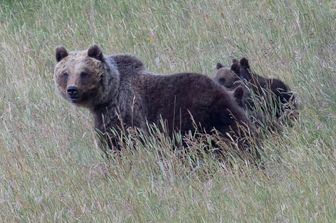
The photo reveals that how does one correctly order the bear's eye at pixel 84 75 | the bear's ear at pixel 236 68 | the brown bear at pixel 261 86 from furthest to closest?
the bear's ear at pixel 236 68 → the brown bear at pixel 261 86 → the bear's eye at pixel 84 75

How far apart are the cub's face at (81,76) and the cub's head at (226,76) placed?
67.3 inches

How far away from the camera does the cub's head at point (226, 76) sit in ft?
34.6

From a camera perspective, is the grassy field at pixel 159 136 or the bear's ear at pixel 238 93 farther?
the bear's ear at pixel 238 93

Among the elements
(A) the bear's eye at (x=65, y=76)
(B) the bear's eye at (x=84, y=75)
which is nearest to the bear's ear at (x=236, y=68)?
(B) the bear's eye at (x=84, y=75)

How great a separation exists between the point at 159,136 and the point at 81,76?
1.13 meters

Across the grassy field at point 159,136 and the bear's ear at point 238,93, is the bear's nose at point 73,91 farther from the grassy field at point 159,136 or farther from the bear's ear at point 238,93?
the bear's ear at point 238,93

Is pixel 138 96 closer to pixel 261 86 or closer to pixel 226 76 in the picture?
pixel 261 86

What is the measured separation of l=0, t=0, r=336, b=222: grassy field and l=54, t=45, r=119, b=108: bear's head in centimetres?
48

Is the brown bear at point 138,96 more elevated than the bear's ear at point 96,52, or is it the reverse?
the bear's ear at point 96,52

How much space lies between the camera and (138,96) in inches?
362

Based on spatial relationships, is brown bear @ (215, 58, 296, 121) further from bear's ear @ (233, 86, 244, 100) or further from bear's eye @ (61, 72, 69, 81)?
bear's eye @ (61, 72, 69, 81)

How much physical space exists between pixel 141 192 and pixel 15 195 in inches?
46.6

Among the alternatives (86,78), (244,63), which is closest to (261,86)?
(244,63)

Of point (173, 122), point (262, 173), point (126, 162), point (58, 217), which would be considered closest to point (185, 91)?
point (173, 122)
